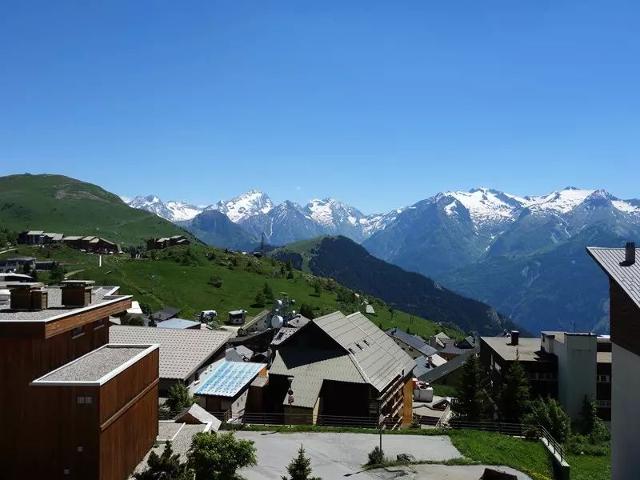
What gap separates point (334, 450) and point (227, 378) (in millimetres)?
15665

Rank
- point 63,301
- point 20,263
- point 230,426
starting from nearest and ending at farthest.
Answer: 1. point 63,301
2. point 230,426
3. point 20,263

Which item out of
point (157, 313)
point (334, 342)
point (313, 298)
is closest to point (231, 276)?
point (313, 298)

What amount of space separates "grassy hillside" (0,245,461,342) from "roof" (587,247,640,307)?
10510 centimetres

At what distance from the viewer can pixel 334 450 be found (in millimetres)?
34938

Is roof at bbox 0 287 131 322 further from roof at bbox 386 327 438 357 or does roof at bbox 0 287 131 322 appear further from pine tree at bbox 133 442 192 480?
roof at bbox 386 327 438 357

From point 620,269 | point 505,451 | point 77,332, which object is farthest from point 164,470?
point 620,269

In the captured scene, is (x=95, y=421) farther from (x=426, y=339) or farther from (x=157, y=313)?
(x=426, y=339)

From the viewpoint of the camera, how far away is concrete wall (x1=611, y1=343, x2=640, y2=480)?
28.3m

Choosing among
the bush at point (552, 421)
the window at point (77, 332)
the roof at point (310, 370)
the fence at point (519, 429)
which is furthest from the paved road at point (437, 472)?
the bush at point (552, 421)

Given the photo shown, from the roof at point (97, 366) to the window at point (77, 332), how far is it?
109cm

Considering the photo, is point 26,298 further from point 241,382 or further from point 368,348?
point 368,348

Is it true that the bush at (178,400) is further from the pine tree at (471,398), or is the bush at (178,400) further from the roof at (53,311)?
the pine tree at (471,398)

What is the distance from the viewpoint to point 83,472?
2270cm

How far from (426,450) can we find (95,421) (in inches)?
819
